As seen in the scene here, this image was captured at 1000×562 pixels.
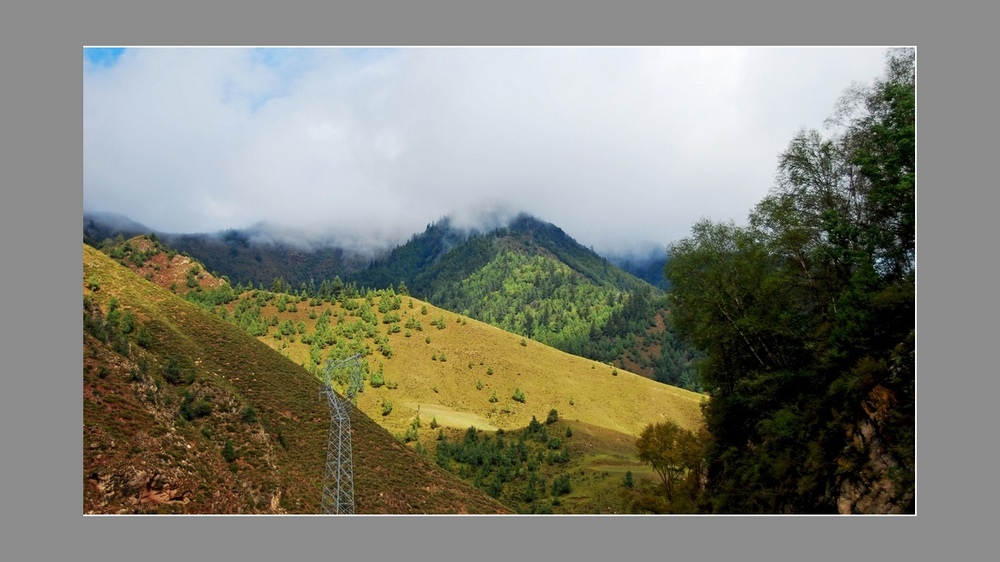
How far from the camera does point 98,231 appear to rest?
145 meters

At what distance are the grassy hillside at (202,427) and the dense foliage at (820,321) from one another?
1459 centimetres

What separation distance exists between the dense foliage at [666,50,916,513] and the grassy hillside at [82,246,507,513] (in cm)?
1459

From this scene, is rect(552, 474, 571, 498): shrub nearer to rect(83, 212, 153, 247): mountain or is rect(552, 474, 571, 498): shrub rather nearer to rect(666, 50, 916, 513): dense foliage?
rect(666, 50, 916, 513): dense foliage

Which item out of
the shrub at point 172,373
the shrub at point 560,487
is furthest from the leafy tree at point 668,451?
the shrub at point 172,373

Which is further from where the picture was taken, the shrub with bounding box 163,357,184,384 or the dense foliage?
the shrub with bounding box 163,357,184,384

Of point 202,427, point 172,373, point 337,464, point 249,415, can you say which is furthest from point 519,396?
point 202,427

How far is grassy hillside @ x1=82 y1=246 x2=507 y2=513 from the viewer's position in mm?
21406

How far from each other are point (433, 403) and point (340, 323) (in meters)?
19.4

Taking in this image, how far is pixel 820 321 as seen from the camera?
24141 millimetres

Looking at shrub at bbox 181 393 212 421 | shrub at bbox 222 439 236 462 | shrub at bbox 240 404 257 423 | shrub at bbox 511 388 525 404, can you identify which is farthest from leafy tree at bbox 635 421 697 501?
shrub at bbox 511 388 525 404

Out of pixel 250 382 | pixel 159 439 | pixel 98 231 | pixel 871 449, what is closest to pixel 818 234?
pixel 871 449

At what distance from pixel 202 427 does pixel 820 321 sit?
23.5 meters

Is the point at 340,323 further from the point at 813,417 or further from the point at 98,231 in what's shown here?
the point at 98,231

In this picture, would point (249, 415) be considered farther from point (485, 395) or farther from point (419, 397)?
point (485, 395)
